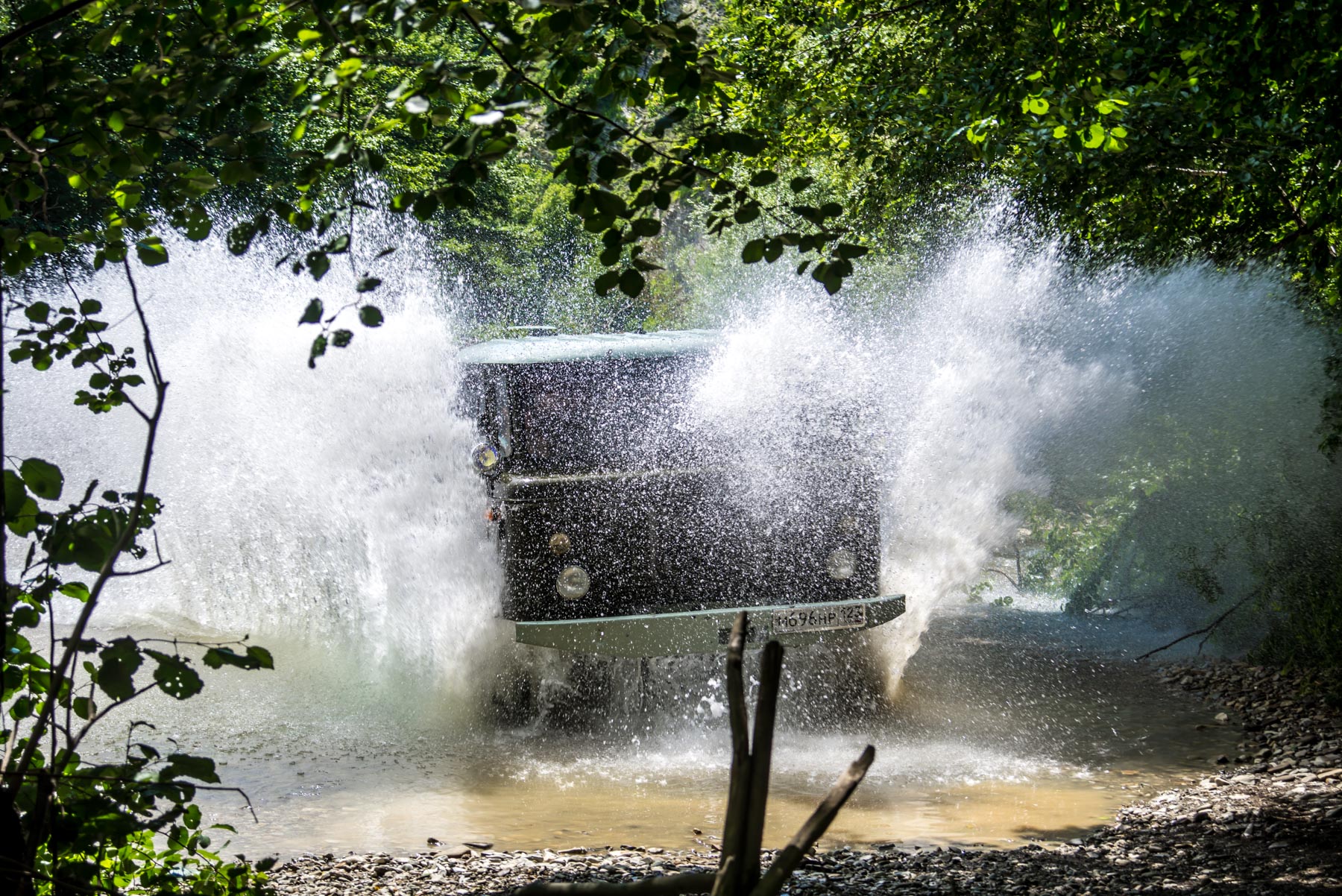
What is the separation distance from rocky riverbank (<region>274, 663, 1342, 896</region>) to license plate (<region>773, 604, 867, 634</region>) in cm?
174

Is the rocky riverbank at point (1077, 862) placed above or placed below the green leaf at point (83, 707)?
below

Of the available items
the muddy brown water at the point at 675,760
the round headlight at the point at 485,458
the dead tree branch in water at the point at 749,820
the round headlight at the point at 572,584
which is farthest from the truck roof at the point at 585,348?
the dead tree branch in water at the point at 749,820

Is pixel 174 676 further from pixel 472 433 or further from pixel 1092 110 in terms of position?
pixel 1092 110

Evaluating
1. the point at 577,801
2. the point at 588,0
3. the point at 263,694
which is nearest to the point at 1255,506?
the point at 577,801

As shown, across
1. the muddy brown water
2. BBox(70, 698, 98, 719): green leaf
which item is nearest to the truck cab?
the muddy brown water

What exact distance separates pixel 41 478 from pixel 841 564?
530 centimetres

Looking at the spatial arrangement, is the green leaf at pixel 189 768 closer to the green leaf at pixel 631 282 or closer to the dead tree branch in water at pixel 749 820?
the dead tree branch in water at pixel 749 820

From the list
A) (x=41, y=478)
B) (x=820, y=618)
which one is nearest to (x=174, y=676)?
(x=41, y=478)

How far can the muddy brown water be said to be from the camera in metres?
5.28

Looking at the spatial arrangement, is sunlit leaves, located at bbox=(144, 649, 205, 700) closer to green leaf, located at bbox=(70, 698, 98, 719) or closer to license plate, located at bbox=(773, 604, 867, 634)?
green leaf, located at bbox=(70, 698, 98, 719)

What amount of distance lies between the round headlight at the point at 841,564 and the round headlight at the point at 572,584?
150cm

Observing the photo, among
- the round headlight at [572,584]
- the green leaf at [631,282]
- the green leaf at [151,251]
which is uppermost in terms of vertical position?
the green leaf at [151,251]

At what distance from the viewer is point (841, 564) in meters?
7.16

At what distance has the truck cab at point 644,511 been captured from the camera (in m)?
6.79
